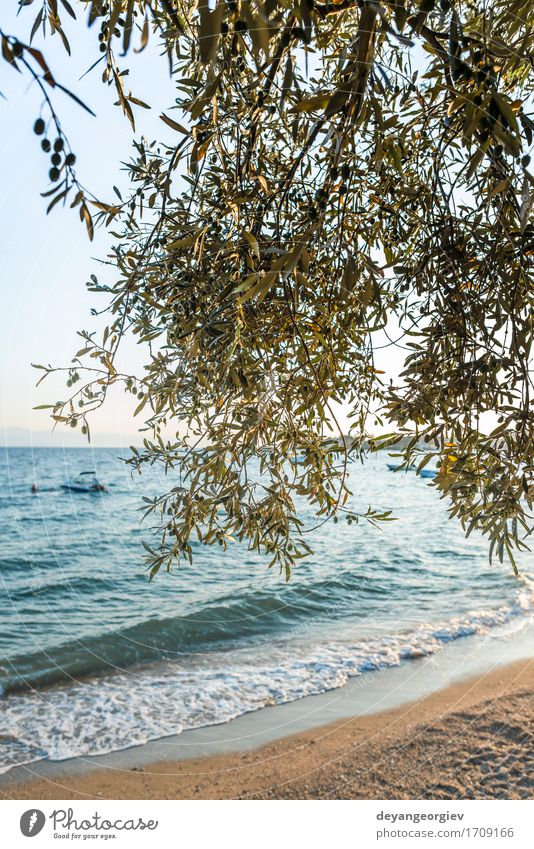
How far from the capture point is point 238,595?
6891 mm

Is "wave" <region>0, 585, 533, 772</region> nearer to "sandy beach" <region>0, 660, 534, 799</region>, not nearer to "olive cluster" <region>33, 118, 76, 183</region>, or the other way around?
"sandy beach" <region>0, 660, 534, 799</region>

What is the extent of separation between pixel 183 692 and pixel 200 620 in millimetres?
1669

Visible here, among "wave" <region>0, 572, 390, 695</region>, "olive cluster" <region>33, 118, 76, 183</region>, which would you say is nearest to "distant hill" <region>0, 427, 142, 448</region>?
"olive cluster" <region>33, 118, 76, 183</region>

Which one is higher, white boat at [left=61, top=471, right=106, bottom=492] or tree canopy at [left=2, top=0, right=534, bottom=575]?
tree canopy at [left=2, top=0, right=534, bottom=575]

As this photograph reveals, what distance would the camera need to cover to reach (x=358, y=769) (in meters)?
3.40

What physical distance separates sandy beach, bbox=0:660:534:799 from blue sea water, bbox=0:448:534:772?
33cm

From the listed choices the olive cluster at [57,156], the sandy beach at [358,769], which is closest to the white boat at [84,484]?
the sandy beach at [358,769]

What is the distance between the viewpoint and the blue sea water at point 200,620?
413 centimetres

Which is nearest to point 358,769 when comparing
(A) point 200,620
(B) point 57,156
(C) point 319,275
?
(C) point 319,275

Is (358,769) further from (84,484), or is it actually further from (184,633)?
(84,484)

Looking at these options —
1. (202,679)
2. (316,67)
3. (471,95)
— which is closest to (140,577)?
(202,679)

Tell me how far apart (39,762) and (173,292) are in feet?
9.52

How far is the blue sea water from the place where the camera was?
4.13 metres

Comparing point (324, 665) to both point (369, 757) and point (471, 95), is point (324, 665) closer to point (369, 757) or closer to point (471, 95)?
point (369, 757)
